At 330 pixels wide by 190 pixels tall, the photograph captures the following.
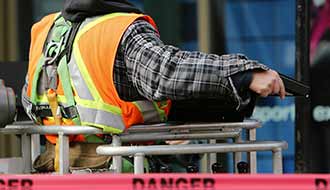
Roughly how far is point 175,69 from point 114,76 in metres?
0.35

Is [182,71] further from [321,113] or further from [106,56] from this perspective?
[321,113]

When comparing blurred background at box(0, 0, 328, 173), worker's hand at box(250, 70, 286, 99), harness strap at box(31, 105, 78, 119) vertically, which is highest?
blurred background at box(0, 0, 328, 173)

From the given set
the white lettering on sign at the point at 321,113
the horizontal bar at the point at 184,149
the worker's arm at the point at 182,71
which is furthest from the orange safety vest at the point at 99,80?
the white lettering on sign at the point at 321,113

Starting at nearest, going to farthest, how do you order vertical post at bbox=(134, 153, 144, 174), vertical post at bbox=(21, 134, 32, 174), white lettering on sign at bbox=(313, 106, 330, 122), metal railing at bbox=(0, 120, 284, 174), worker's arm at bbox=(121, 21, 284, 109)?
vertical post at bbox=(134, 153, 144, 174) < worker's arm at bbox=(121, 21, 284, 109) < metal railing at bbox=(0, 120, 284, 174) < vertical post at bbox=(21, 134, 32, 174) < white lettering on sign at bbox=(313, 106, 330, 122)

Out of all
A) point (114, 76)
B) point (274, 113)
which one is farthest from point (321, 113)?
point (114, 76)

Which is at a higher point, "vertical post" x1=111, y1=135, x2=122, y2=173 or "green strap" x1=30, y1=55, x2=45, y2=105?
"green strap" x1=30, y1=55, x2=45, y2=105

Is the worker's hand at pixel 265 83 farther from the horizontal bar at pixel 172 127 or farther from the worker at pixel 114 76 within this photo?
the horizontal bar at pixel 172 127

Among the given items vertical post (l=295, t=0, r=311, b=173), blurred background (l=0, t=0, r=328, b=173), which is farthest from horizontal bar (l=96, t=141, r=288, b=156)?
blurred background (l=0, t=0, r=328, b=173)

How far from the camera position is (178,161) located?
4.11 metres

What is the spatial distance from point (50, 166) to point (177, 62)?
2.87 ft

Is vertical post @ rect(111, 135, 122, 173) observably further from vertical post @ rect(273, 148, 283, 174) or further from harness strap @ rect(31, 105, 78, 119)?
vertical post @ rect(273, 148, 283, 174)

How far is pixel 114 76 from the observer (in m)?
3.27

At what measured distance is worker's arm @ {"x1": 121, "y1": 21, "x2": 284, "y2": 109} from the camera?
2.96 metres

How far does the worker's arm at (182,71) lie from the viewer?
296 cm
